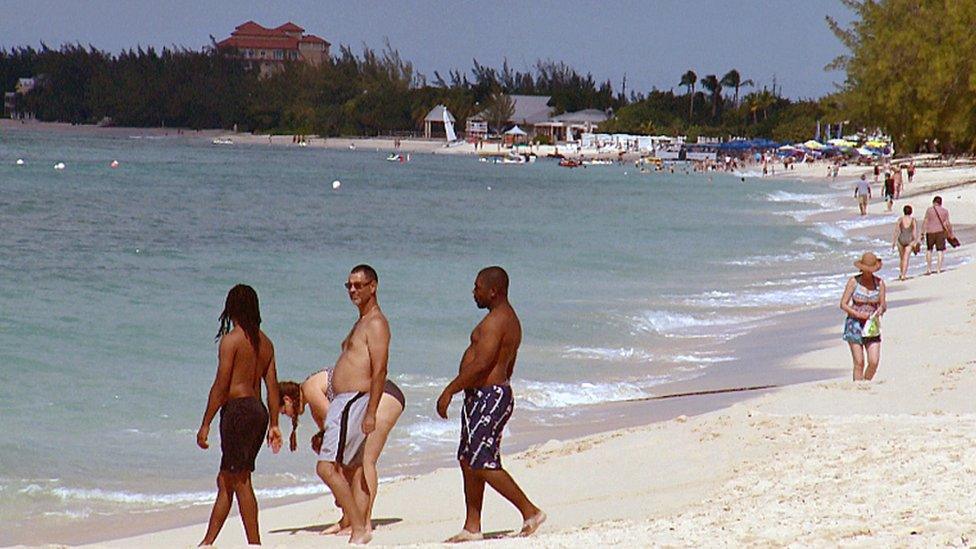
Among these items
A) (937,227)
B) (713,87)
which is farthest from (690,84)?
(937,227)

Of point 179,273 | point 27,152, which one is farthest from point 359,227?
point 27,152

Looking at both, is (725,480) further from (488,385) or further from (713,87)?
(713,87)

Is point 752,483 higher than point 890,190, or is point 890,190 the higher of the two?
point 752,483

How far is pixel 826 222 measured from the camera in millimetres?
41969

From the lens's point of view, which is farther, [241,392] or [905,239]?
[905,239]

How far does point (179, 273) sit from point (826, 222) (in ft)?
68.9

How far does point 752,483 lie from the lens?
311 inches

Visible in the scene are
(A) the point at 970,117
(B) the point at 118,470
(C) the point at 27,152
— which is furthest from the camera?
(C) the point at 27,152

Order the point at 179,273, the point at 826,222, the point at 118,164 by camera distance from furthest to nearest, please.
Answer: the point at 118,164 → the point at 826,222 → the point at 179,273

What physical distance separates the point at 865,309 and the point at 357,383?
560cm

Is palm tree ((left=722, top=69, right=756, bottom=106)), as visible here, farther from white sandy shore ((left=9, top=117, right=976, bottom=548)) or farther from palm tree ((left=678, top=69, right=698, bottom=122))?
white sandy shore ((left=9, top=117, right=976, bottom=548))

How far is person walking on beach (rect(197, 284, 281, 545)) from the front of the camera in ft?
23.4

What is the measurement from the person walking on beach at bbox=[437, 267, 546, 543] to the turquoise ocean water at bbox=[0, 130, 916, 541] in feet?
10.9

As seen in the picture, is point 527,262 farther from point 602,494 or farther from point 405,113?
point 405,113
